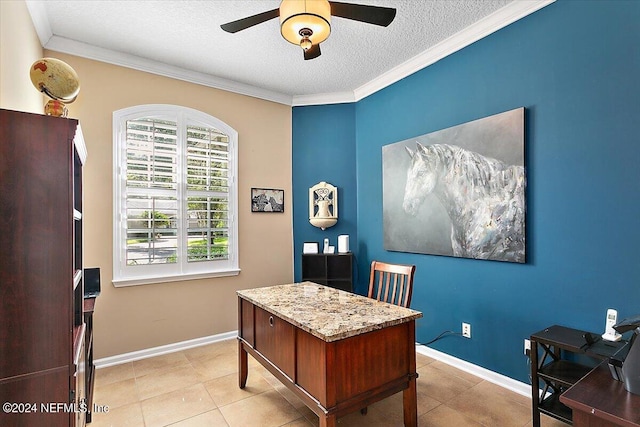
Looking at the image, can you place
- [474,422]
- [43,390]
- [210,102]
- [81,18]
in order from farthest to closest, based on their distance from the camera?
[210,102], [81,18], [474,422], [43,390]

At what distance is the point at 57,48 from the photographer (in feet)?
9.45

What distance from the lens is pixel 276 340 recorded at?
2.02 m

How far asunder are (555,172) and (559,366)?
1.29 meters

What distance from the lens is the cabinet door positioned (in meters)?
1.87

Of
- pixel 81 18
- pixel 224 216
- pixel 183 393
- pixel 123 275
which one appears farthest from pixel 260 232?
pixel 81 18

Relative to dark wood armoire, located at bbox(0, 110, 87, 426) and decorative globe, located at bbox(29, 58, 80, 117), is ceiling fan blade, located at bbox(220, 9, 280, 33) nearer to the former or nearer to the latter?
decorative globe, located at bbox(29, 58, 80, 117)

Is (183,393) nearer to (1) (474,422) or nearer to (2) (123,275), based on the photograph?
(2) (123,275)

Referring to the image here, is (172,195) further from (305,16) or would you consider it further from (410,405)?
(410,405)

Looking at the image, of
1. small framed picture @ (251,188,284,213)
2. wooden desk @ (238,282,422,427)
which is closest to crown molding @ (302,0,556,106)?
small framed picture @ (251,188,284,213)

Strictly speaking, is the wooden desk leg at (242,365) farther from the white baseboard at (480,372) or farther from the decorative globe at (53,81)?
the decorative globe at (53,81)

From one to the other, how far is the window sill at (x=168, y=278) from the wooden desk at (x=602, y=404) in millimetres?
3180

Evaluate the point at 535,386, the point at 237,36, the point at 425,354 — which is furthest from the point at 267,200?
the point at 535,386

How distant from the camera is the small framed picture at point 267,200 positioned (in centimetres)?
395

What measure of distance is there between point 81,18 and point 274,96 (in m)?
2.02
